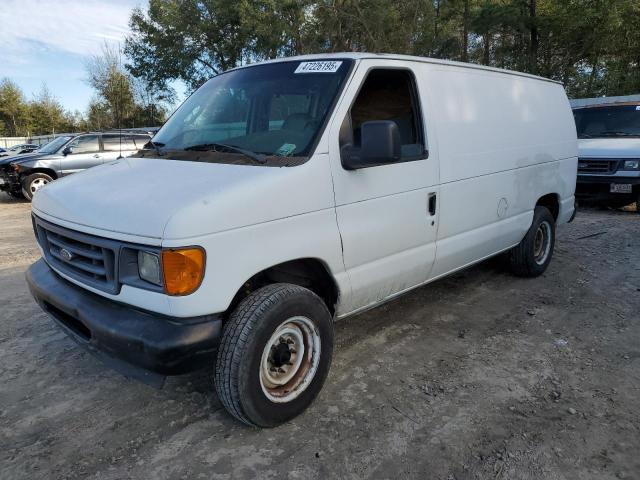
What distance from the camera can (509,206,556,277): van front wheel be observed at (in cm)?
503

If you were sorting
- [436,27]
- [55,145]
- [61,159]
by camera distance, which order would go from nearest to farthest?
[61,159], [55,145], [436,27]

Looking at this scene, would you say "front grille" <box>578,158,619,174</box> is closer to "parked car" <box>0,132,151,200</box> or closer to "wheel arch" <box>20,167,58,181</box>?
"parked car" <box>0,132,151,200</box>

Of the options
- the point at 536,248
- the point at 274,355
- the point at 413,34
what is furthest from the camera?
the point at 413,34

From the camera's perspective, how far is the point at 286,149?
2.88 metres

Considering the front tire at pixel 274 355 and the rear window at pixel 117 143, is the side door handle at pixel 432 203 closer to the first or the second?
the front tire at pixel 274 355

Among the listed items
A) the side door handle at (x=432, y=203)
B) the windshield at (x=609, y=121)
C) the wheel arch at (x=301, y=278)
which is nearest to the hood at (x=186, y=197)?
the wheel arch at (x=301, y=278)

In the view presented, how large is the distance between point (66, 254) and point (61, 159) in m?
10.8

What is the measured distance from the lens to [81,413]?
292 cm

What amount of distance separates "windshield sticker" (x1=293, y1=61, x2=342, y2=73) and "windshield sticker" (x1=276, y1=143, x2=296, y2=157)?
64 cm

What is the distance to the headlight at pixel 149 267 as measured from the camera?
7.64ft

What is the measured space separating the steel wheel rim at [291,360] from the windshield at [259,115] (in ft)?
3.20

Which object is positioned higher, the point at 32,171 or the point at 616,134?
the point at 616,134

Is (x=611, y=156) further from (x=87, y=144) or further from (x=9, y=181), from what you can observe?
(x=9, y=181)

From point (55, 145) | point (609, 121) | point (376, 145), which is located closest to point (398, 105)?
point (376, 145)
